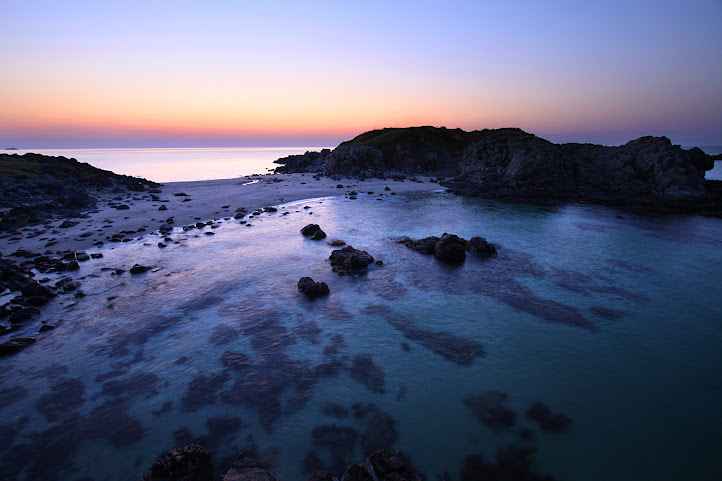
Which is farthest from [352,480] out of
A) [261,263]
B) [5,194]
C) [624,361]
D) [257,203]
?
[5,194]

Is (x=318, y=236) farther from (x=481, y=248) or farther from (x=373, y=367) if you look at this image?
(x=373, y=367)

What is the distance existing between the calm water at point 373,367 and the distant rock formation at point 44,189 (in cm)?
1971

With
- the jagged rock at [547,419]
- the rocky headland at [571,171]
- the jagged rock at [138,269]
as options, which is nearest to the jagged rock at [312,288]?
the jagged rock at [138,269]

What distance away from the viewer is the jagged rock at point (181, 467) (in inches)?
321

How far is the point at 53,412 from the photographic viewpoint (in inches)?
480

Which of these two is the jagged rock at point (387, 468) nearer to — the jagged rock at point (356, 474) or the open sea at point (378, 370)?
the jagged rock at point (356, 474)

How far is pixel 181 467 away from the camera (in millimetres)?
8523

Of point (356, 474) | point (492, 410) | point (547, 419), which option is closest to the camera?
point (356, 474)

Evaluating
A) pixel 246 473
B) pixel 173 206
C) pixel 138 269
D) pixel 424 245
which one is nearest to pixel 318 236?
pixel 424 245

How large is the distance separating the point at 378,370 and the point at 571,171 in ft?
274

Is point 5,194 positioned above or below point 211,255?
above

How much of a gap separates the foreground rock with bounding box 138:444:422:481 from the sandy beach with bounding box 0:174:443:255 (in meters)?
30.2

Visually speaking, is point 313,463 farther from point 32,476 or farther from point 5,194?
point 5,194

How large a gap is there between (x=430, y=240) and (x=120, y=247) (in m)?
30.8
